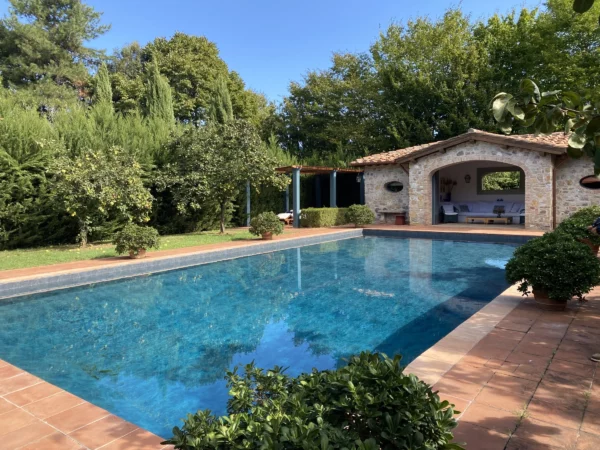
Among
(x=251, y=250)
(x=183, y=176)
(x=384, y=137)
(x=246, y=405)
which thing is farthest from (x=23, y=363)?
(x=384, y=137)

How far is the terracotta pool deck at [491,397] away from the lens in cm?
265

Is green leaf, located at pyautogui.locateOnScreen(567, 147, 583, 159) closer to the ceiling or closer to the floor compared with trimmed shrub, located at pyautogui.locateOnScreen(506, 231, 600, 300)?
closer to the ceiling

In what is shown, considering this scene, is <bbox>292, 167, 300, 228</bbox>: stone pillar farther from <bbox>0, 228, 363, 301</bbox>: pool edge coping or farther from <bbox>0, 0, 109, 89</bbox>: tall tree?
<bbox>0, 0, 109, 89</bbox>: tall tree

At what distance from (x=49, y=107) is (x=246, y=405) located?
25281 mm

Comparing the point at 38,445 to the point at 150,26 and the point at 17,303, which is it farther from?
the point at 150,26

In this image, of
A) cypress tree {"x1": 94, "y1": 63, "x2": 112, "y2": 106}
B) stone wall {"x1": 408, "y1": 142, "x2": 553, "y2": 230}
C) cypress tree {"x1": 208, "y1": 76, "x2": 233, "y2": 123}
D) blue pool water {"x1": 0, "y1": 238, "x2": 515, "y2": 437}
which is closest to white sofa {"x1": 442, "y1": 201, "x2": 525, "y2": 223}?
stone wall {"x1": 408, "y1": 142, "x2": 553, "y2": 230}

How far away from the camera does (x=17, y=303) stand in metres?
7.38

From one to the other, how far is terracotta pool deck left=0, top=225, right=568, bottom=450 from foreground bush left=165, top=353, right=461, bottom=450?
1086 mm

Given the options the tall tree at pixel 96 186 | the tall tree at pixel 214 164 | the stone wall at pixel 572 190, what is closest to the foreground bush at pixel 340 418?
the tall tree at pixel 96 186

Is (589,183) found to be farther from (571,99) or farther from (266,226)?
(571,99)

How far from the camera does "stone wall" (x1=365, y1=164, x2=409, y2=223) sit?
18828mm

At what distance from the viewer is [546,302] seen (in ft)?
17.5

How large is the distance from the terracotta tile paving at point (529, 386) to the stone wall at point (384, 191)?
46.8ft

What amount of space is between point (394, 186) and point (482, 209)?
14.7 ft
